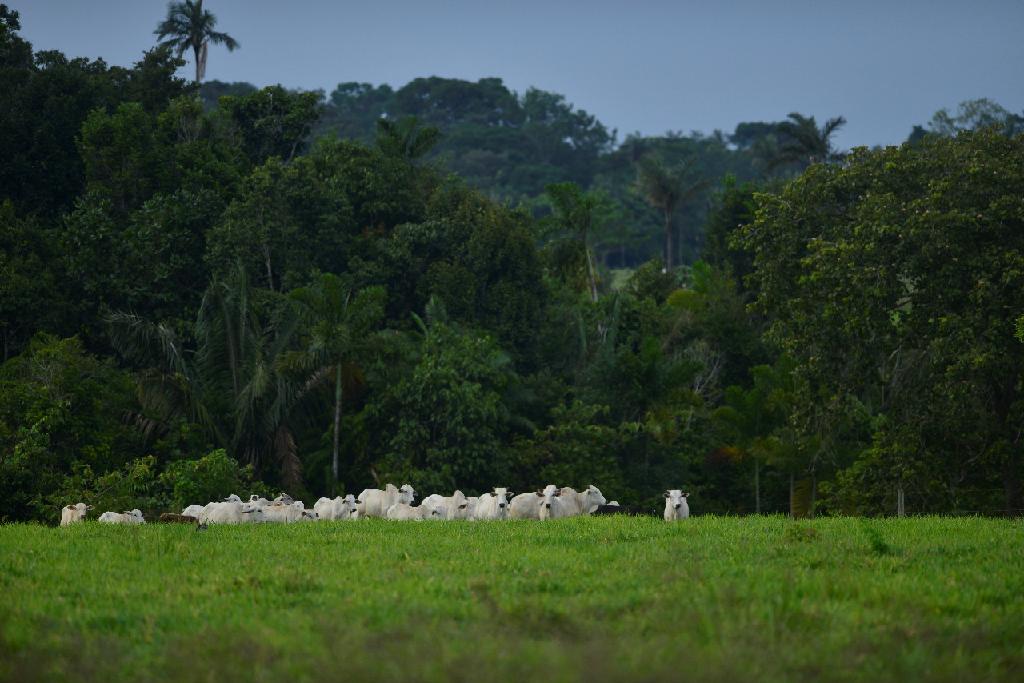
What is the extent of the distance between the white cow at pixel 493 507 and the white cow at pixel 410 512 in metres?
0.66

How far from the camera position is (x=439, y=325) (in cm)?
3747

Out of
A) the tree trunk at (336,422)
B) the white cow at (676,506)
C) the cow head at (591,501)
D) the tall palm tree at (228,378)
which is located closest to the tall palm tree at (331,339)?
the tree trunk at (336,422)

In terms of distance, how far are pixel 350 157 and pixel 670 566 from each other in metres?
35.5

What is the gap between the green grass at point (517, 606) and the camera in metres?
8.37

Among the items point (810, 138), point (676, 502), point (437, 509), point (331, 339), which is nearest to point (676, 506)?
point (676, 502)

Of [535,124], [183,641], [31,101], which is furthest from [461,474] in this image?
[535,124]

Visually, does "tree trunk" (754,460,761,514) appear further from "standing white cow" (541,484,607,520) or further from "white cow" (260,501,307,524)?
"white cow" (260,501,307,524)

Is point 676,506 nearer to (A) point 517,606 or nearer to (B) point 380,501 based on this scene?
(B) point 380,501

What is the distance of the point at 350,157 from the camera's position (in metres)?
46.2

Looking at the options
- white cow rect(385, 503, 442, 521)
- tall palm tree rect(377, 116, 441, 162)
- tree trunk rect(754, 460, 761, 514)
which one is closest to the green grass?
white cow rect(385, 503, 442, 521)

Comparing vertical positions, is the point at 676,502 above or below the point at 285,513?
above

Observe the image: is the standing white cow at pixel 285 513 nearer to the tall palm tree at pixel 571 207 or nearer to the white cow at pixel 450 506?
the white cow at pixel 450 506

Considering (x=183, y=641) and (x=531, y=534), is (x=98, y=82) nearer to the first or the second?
(x=531, y=534)

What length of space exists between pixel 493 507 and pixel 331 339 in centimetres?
1459
